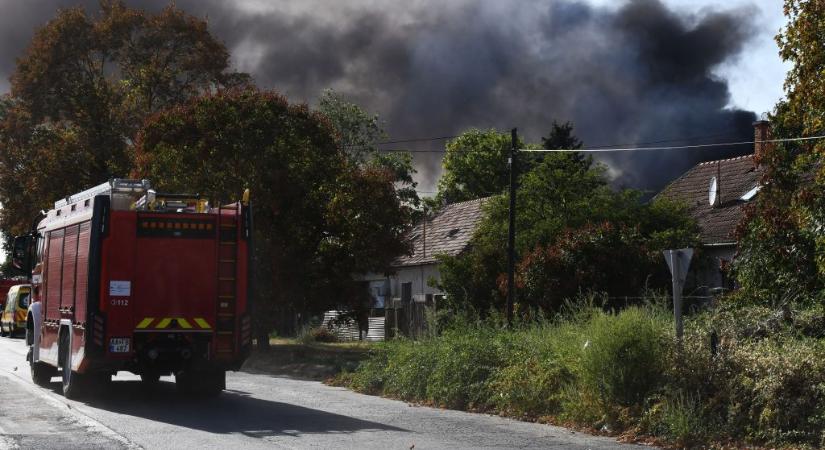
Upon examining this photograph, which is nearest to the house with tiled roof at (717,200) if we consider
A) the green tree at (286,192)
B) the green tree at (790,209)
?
the green tree at (790,209)

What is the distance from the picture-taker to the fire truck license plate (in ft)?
49.9

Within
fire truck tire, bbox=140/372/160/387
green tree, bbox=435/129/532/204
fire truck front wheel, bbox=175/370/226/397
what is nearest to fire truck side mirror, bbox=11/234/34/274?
fire truck tire, bbox=140/372/160/387

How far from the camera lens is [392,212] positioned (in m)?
28.4

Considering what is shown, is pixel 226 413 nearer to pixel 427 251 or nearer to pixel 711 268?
pixel 711 268

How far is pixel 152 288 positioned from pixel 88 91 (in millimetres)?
27535

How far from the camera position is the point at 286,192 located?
28328 millimetres

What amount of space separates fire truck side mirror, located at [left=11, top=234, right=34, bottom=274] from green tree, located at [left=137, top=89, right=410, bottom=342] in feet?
23.8

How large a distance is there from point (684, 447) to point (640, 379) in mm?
1709

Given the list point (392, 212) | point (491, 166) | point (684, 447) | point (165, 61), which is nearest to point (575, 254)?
point (392, 212)

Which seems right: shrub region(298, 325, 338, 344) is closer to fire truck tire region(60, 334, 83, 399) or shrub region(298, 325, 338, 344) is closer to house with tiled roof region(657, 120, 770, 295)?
house with tiled roof region(657, 120, 770, 295)

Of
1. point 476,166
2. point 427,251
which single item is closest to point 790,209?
point 427,251

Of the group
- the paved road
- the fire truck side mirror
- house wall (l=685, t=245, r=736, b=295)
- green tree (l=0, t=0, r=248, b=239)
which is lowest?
the paved road

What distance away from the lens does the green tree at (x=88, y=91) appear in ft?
133

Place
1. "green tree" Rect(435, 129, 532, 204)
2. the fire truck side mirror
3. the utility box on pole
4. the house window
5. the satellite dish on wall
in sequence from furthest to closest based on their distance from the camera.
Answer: "green tree" Rect(435, 129, 532, 204) → the house window → the satellite dish on wall → the fire truck side mirror → the utility box on pole
